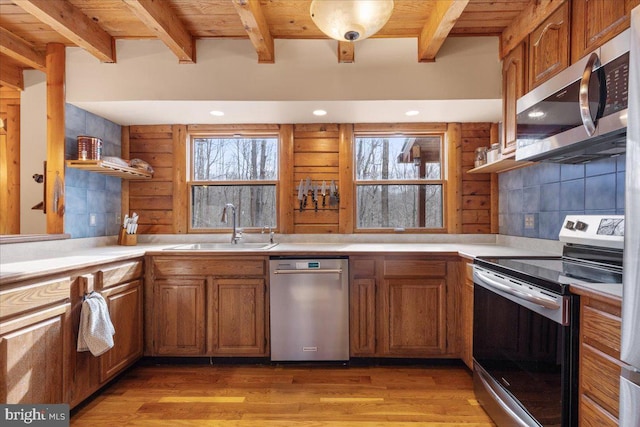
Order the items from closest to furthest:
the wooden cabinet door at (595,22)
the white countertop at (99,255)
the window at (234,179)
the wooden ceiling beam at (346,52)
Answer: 1. the wooden cabinet door at (595,22)
2. the white countertop at (99,255)
3. the wooden ceiling beam at (346,52)
4. the window at (234,179)

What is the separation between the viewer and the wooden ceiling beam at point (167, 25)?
1.81 meters

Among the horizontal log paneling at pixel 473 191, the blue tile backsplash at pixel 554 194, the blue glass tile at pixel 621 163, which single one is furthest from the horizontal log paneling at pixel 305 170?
the blue glass tile at pixel 621 163

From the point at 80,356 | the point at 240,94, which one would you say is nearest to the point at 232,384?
the point at 80,356

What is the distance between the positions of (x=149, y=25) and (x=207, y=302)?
6.01ft

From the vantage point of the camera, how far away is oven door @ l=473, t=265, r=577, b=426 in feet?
4.01

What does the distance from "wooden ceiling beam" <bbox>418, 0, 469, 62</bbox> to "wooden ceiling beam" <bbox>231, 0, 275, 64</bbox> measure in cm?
107

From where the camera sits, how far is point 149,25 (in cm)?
195

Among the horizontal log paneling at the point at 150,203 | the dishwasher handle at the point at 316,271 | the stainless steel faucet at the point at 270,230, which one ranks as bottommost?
the dishwasher handle at the point at 316,271

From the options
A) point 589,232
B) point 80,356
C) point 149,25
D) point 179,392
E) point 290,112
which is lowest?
point 179,392

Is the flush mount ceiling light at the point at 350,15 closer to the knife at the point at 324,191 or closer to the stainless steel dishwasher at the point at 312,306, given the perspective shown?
the stainless steel dishwasher at the point at 312,306

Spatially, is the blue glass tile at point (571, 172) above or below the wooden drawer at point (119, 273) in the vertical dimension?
above

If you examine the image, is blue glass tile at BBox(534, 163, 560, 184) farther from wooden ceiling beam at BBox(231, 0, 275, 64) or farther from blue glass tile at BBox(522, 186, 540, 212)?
wooden ceiling beam at BBox(231, 0, 275, 64)

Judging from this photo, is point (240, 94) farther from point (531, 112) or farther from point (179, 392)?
point (179, 392)

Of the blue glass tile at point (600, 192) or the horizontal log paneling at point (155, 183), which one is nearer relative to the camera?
the blue glass tile at point (600, 192)
